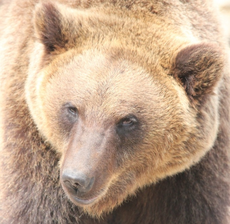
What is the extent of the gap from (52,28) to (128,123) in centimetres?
144

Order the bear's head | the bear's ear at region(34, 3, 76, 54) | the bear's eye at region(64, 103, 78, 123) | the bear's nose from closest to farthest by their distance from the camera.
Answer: the bear's nose
the bear's head
the bear's eye at region(64, 103, 78, 123)
the bear's ear at region(34, 3, 76, 54)

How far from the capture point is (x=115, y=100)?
6.04m

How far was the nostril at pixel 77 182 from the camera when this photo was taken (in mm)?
5586

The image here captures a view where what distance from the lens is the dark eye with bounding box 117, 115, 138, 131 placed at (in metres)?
6.10

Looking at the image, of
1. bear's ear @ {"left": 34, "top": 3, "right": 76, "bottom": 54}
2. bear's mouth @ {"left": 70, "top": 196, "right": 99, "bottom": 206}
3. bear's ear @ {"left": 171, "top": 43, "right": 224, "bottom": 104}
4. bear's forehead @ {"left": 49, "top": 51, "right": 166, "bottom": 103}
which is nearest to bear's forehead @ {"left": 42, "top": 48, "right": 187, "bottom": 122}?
bear's forehead @ {"left": 49, "top": 51, "right": 166, "bottom": 103}

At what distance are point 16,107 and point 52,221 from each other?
150cm

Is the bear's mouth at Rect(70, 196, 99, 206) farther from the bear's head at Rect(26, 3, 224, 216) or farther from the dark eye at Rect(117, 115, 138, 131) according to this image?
the dark eye at Rect(117, 115, 138, 131)

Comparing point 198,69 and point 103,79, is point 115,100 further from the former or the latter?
point 198,69

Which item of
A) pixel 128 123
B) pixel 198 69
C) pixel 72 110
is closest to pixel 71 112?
pixel 72 110

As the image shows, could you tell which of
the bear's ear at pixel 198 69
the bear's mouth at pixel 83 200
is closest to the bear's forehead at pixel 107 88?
the bear's ear at pixel 198 69

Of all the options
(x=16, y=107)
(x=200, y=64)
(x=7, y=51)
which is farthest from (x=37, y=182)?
(x=200, y=64)

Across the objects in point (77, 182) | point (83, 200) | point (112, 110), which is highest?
point (112, 110)

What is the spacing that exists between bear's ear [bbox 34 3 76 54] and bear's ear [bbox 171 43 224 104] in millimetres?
1320

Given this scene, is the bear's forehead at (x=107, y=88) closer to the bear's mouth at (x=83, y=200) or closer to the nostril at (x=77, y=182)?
the nostril at (x=77, y=182)
